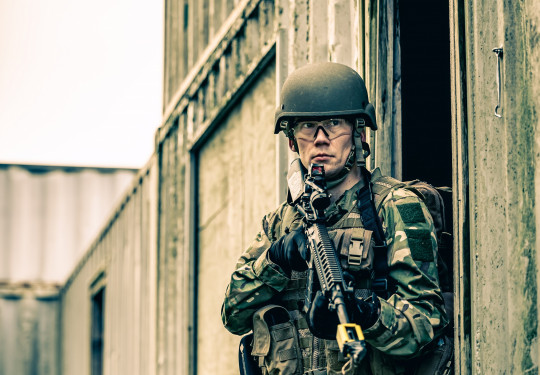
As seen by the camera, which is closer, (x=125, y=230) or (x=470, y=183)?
(x=470, y=183)

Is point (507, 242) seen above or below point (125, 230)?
below

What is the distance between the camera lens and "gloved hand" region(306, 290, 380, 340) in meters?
4.84

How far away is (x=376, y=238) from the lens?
528 cm

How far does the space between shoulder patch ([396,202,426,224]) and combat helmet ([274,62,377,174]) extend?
351 mm

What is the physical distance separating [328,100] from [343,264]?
0.83 metres

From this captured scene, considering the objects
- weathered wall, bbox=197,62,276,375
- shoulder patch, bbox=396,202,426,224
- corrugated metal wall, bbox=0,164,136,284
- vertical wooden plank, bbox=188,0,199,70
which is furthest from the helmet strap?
corrugated metal wall, bbox=0,164,136,284

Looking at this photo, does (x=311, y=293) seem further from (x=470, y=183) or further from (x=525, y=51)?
(x=525, y=51)

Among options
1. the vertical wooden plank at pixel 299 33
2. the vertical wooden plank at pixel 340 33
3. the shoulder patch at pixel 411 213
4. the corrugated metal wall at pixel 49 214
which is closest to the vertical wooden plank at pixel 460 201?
the shoulder patch at pixel 411 213

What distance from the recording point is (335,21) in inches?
305

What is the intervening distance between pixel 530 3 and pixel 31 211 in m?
22.0

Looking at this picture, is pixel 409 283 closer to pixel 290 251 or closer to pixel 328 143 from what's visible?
pixel 290 251

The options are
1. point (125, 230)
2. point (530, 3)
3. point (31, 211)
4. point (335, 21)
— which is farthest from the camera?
point (31, 211)

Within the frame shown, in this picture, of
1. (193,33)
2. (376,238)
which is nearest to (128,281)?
(193,33)

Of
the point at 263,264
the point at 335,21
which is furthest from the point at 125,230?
the point at 263,264
